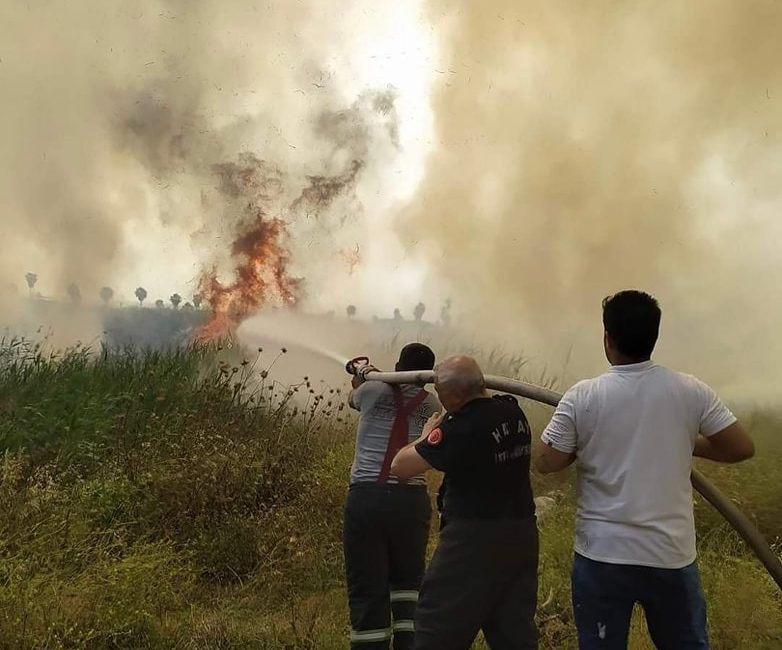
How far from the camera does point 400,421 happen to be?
3.75m

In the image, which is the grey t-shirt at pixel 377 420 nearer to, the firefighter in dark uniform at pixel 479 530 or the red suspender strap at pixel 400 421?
the red suspender strap at pixel 400 421

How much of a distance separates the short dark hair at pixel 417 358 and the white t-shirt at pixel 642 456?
4.39 feet

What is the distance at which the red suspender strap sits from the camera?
3680 millimetres

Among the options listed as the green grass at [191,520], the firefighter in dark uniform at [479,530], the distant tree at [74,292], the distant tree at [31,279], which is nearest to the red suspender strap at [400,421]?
the firefighter in dark uniform at [479,530]

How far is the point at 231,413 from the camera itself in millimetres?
7473

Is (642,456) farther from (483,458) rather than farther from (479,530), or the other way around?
(479,530)

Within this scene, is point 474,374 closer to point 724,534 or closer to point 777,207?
point 724,534

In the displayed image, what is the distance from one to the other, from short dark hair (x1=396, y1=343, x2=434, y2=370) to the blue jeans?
59.3 inches

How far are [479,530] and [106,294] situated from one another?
8.61 metres

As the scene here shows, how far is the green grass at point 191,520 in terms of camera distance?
419cm

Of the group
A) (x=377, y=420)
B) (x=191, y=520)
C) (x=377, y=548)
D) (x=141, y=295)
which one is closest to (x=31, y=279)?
(x=141, y=295)

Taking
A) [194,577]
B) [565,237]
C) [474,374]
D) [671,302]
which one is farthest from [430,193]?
[474,374]

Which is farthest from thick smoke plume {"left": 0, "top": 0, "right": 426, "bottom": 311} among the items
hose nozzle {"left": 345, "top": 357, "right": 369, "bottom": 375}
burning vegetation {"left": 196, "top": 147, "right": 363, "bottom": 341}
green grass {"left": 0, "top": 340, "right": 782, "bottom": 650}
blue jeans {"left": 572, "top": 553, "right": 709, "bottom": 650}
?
blue jeans {"left": 572, "top": 553, "right": 709, "bottom": 650}

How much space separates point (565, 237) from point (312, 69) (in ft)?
13.6
